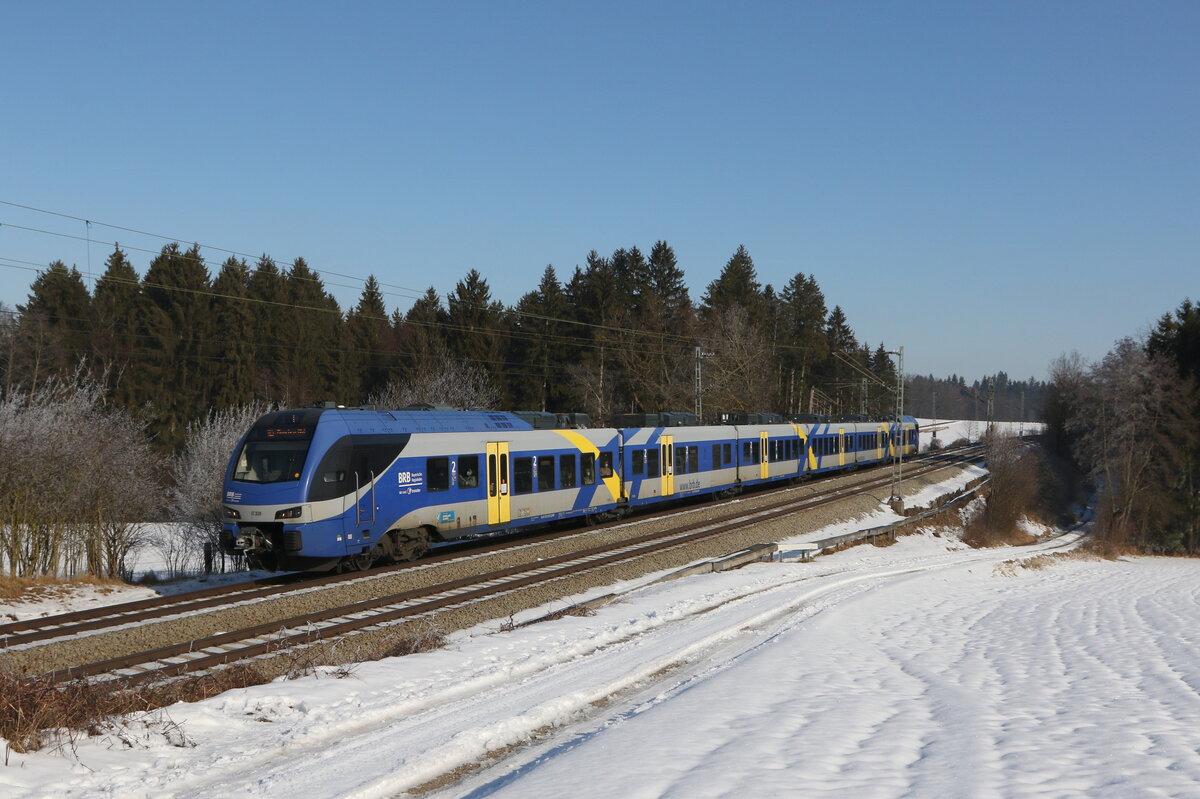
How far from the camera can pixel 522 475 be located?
22875 millimetres

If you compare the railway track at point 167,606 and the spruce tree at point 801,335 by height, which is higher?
the spruce tree at point 801,335

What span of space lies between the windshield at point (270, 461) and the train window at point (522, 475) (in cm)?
635

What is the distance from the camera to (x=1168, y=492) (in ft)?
159

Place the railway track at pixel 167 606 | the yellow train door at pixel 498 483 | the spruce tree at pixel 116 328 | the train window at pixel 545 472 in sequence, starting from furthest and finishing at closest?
the spruce tree at pixel 116 328, the train window at pixel 545 472, the yellow train door at pixel 498 483, the railway track at pixel 167 606

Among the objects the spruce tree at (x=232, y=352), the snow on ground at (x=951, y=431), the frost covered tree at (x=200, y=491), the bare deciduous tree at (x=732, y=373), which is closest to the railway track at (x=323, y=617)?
the frost covered tree at (x=200, y=491)

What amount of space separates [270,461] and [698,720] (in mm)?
12221

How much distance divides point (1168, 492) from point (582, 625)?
46.8 meters

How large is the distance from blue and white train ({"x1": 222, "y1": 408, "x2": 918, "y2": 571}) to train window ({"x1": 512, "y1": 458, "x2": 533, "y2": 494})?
3 cm

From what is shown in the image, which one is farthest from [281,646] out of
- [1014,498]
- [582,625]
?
[1014,498]

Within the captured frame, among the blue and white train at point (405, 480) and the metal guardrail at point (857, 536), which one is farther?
the metal guardrail at point (857, 536)

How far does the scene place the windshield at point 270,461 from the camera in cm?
1727

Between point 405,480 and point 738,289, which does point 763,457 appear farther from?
point 738,289

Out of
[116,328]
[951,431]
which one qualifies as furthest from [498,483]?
[951,431]

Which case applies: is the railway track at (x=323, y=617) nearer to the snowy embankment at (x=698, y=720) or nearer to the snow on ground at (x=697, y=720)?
the snow on ground at (x=697, y=720)
